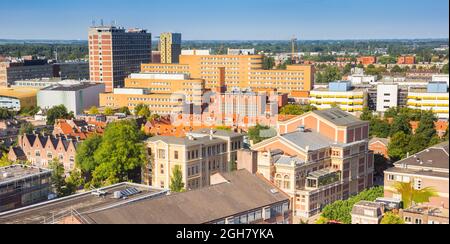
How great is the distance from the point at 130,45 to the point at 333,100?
1289 centimetres

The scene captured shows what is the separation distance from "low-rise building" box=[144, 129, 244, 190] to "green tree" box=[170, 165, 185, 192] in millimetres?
161

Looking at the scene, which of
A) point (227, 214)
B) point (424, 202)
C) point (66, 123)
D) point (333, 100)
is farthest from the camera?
point (333, 100)

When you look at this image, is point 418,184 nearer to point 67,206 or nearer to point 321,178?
point 321,178

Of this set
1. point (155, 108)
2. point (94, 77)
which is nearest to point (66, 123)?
point (155, 108)

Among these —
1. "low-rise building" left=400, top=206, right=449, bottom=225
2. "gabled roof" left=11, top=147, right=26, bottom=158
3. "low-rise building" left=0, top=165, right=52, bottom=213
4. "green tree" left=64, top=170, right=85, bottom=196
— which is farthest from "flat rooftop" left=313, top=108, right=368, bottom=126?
"gabled roof" left=11, top=147, right=26, bottom=158

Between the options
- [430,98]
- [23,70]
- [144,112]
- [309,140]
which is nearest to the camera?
[309,140]

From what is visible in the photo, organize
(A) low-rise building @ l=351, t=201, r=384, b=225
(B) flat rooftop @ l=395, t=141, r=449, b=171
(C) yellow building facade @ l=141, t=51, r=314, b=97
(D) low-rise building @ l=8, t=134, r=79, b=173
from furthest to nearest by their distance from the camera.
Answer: (C) yellow building facade @ l=141, t=51, r=314, b=97 < (D) low-rise building @ l=8, t=134, r=79, b=173 < (B) flat rooftop @ l=395, t=141, r=449, b=171 < (A) low-rise building @ l=351, t=201, r=384, b=225

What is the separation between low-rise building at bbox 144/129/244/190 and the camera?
1085cm

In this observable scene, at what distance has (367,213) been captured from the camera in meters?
7.09

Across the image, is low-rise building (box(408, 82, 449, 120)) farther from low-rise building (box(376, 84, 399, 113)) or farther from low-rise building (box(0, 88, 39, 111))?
low-rise building (box(0, 88, 39, 111))

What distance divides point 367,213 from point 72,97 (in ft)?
56.5

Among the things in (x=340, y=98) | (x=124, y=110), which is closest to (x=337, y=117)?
(x=340, y=98)

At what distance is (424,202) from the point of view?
26.8 feet
